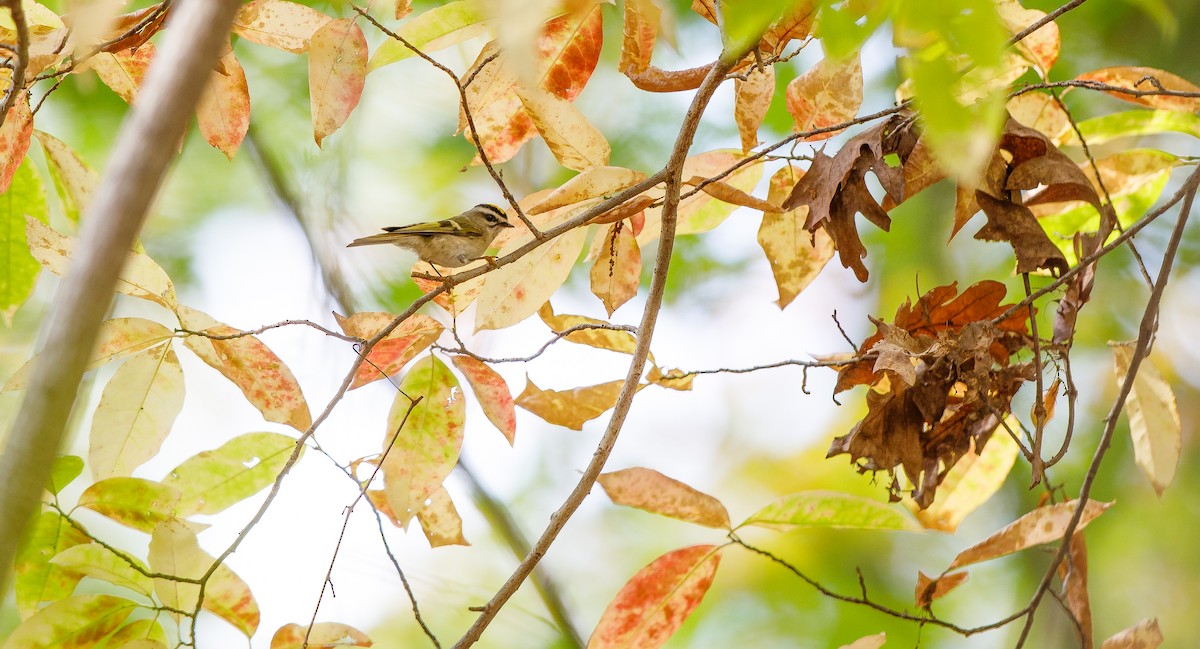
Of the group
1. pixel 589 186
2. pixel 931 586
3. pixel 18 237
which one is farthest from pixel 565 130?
pixel 18 237

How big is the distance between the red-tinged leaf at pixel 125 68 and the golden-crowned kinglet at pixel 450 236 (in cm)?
77

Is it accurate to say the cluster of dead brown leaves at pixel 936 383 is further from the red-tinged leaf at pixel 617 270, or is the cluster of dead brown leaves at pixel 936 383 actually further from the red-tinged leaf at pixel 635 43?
the red-tinged leaf at pixel 635 43

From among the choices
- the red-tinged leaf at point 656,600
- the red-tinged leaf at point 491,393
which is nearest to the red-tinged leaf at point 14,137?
the red-tinged leaf at point 491,393

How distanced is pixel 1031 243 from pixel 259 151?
250 cm

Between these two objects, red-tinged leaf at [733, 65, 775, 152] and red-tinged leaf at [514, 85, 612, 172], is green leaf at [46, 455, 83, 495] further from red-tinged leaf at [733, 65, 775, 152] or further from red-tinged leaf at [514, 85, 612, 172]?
red-tinged leaf at [733, 65, 775, 152]

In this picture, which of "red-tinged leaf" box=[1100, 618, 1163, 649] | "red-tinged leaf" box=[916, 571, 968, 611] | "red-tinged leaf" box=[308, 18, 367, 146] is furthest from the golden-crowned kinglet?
"red-tinged leaf" box=[1100, 618, 1163, 649]

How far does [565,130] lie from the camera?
1.70m

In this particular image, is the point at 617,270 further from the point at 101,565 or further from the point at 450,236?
the point at 450,236

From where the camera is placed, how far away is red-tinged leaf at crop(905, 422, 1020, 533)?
2066 mm

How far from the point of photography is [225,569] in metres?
1.71

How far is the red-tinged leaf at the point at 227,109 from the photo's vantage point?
1.86 m

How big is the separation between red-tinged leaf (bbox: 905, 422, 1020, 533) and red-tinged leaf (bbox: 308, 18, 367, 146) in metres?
1.44

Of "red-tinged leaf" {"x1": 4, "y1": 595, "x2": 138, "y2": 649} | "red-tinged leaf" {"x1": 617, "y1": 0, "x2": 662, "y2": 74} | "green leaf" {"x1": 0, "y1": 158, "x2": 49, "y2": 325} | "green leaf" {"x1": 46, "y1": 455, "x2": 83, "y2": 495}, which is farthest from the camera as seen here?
"green leaf" {"x1": 0, "y1": 158, "x2": 49, "y2": 325}

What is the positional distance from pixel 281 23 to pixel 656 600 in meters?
1.31
